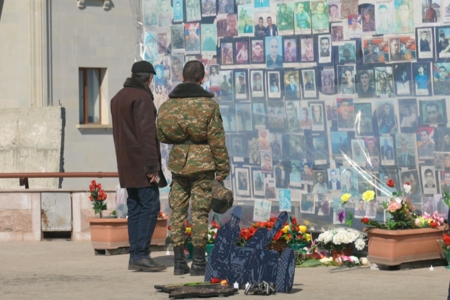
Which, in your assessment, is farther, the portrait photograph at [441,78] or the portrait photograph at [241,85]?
the portrait photograph at [241,85]

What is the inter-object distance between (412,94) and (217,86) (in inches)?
90.3

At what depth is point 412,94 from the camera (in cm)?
1054

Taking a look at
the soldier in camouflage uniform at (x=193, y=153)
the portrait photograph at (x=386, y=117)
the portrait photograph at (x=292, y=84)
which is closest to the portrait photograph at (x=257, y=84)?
the portrait photograph at (x=292, y=84)

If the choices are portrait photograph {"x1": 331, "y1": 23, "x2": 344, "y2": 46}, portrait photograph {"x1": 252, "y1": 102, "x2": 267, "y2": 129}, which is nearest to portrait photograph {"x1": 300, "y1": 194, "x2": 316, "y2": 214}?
portrait photograph {"x1": 252, "y1": 102, "x2": 267, "y2": 129}

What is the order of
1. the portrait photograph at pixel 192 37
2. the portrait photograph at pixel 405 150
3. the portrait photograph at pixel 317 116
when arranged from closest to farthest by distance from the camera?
the portrait photograph at pixel 405 150
the portrait photograph at pixel 317 116
the portrait photograph at pixel 192 37

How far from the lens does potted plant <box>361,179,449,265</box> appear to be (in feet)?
33.0

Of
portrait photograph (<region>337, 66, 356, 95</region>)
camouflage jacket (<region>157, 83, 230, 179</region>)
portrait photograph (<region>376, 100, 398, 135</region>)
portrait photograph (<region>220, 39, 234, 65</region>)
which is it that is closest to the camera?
camouflage jacket (<region>157, 83, 230, 179</region>)

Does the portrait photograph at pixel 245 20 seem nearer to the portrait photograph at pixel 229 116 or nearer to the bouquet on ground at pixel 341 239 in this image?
the portrait photograph at pixel 229 116

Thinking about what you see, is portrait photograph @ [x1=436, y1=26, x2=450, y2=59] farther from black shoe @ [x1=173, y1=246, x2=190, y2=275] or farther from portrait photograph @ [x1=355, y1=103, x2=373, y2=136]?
black shoe @ [x1=173, y1=246, x2=190, y2=275]

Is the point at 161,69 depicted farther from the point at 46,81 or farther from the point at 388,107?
the point at 46,81

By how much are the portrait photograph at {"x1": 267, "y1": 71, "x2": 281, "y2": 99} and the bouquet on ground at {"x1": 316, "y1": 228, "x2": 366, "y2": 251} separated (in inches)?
60.4

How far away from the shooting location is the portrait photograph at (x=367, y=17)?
10.7m

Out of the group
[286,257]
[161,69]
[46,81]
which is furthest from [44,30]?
[286,257]

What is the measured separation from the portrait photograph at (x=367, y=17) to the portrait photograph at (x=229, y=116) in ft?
5.76
